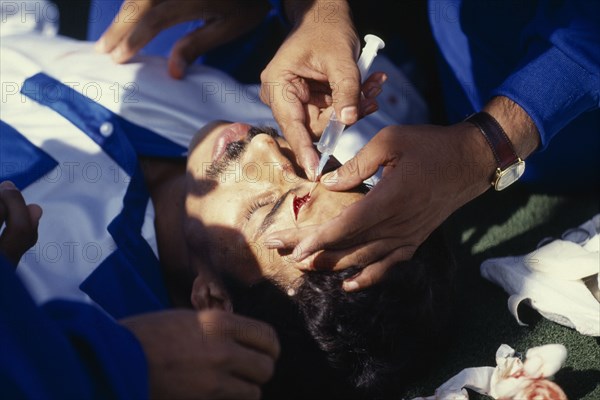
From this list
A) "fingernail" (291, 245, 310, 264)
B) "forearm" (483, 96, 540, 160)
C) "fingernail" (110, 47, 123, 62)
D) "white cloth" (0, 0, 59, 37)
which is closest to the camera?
"fingernail" (291, 245, 310, 264)

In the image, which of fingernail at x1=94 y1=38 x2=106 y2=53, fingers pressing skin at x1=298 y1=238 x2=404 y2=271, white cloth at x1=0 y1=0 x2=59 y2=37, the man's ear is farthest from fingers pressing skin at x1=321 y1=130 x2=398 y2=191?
white cloth at x1=0 y1=0 x2=59 y2=37

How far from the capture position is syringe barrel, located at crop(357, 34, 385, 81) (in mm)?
1521

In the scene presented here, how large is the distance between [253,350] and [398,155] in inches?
20.8

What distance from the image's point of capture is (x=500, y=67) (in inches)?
80.0

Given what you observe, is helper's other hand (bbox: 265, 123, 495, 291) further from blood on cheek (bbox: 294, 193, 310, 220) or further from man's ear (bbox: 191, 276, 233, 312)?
man's ear (bbox: 191, 276, 233, 312)

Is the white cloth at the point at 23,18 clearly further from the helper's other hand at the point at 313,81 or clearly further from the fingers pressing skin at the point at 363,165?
the fingers pressing skin at the point at 363,165

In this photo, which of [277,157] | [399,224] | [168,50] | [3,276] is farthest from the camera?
[168,50]

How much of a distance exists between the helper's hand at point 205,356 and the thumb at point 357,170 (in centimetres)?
44

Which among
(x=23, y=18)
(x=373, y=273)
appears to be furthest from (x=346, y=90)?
(x=23, y=18)

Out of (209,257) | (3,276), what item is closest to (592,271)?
(209,257)

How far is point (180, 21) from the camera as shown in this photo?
6.84ft

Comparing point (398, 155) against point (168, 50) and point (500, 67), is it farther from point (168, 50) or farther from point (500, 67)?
point (168, 50)

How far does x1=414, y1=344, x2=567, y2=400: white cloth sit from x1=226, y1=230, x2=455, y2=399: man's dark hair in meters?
0.12

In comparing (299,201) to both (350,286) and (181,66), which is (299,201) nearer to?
(350,286)
